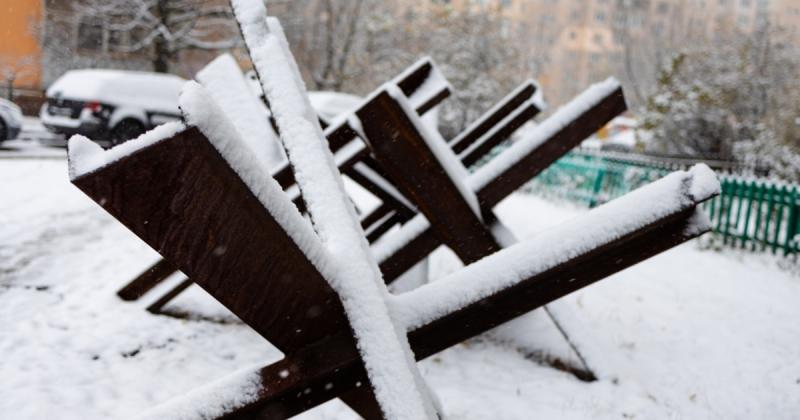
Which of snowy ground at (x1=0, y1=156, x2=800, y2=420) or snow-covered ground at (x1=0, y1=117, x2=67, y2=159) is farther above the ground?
snowy ground at (x1=0, y1=156, x2=800, y2=420)

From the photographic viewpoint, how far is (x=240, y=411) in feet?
3.96

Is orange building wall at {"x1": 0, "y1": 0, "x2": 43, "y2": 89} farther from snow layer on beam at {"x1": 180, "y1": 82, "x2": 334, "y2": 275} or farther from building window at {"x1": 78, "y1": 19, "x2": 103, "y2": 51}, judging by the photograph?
snow layer on beam at {"x1": 180, "y1": 82, "x2": 334, "y2": 275}

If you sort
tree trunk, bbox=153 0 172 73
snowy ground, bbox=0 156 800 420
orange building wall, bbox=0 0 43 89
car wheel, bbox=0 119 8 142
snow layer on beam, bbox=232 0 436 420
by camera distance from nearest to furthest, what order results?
snow layer on beam, bbox=232 0 436 420 < snowy ground, bbox=0 156 800 420 < car wheel, bbox=0 119 8 142 < orange building wall, bbox=0 0 43 89 < tree trunk, bbox=153 0 172 73

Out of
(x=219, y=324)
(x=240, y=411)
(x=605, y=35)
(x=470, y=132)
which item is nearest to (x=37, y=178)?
(x=219, y=324)

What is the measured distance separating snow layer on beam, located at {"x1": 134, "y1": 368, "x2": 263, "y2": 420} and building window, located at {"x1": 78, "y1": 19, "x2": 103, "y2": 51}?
23.4 metres

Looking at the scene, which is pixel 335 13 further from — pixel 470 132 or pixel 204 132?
pixel 204 132

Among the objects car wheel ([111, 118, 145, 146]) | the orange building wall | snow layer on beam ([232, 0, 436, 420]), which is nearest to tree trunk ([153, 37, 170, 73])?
the orange building wall

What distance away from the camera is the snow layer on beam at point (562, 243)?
1.15 meters

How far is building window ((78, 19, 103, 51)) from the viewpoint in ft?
68.5

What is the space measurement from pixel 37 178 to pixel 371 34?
714 inches

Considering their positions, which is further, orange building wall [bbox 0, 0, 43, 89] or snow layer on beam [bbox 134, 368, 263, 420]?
orange building wall [bbox 0, 0, 43, 89]

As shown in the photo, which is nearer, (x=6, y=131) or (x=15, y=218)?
(x=15, y=218)

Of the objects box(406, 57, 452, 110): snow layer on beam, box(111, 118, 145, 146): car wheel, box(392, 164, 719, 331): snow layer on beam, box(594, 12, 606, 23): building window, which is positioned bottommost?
box(594, 12, 606, 23): building window

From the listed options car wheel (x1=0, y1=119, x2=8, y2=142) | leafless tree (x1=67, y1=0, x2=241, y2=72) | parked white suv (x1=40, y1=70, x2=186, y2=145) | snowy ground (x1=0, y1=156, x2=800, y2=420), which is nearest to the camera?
snowy ground (x1=0, y1=156, x2=800, y2=420)
